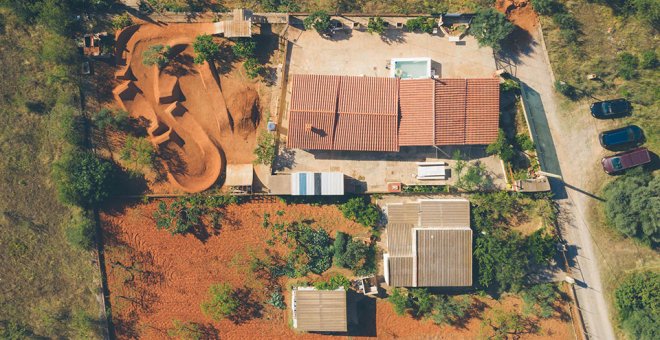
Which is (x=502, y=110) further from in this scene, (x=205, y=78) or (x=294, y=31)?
(x=205, y=78)

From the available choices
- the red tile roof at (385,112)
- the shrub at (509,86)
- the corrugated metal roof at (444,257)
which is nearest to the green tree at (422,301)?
the corrugated metal roof at (444,257)

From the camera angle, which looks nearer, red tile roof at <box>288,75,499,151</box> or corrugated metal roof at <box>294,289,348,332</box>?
red tile roof at <box>288,75,499,151</box>

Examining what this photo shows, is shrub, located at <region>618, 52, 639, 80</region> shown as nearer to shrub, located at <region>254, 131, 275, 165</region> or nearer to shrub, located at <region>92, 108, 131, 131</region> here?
shrub, located at <region>254, 131, 275, 165</region>

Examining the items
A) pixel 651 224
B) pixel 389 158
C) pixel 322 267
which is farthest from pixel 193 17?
pixel 651 224

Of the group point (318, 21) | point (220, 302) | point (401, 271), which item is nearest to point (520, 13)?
point (318, 21)

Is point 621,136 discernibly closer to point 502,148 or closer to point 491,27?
point 502,148

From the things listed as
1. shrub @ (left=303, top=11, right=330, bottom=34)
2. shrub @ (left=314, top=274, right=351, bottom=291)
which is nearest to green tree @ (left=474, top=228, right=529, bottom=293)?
shrub @ (left=314, top=274, right=351, bottom=291)
